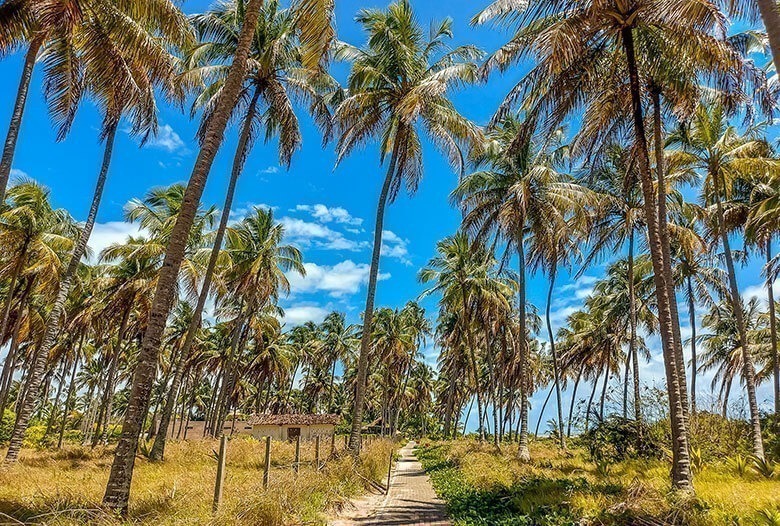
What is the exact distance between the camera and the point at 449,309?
101 feet

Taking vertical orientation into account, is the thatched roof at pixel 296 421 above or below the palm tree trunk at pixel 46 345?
below

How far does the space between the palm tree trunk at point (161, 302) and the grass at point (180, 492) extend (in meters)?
0.40

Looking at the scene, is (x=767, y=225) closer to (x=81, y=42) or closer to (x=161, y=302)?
(x=161, y=302)

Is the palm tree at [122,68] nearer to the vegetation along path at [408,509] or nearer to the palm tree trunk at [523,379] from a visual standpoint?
the vegetation along path at [408,509]

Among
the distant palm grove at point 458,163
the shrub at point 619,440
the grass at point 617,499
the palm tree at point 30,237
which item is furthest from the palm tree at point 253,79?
the shrub at point 619,440

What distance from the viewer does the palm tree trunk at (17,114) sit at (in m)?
9.36

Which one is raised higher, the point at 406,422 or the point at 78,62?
the point at 78,62

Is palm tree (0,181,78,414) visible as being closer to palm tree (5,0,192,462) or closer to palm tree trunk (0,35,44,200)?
palm tree (5,0,192,462)

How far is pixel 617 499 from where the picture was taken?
7746mm

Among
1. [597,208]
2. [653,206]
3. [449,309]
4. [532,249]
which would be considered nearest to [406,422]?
[449,309]

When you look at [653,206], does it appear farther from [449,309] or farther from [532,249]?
[449,309]

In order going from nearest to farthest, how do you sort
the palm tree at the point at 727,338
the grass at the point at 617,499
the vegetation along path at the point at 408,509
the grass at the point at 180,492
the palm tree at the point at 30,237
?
the grass at the point at 180,492 < the grass at the point at 617,499 < the vegetation along path at the point at 408,509 < the palm tree at the point at 30,237 < the palm tree at the point at 727,338

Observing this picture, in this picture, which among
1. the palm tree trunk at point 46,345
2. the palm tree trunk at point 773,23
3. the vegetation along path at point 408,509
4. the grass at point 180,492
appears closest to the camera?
the palm tree trunk at point 773,23

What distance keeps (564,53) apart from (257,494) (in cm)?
985
